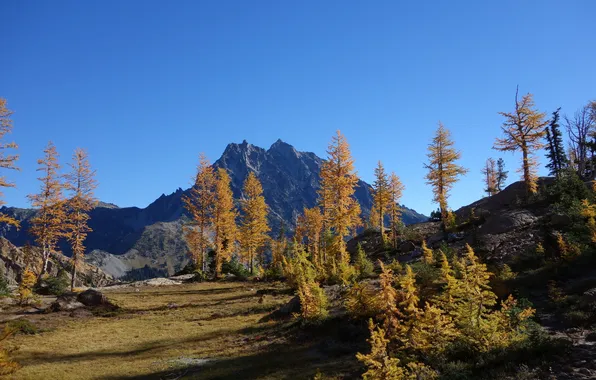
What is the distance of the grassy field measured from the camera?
12.6 metres

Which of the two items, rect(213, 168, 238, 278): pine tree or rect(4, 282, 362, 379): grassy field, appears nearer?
rect(4, 282, 362, 379): grassy field

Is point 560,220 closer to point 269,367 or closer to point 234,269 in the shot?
point 269,367

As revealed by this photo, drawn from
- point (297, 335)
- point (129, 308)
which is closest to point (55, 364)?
point (297, 335)

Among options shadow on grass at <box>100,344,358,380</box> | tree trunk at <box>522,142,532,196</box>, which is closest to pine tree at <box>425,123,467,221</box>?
tree trunk at <box>522,142,532,196</box>

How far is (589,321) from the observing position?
10500 mm

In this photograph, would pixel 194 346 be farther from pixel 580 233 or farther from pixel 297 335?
pixel 580 233

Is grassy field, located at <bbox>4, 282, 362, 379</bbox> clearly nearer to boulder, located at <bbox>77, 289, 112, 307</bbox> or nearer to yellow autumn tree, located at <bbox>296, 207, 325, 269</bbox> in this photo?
boulder, located at <bbox>77, 289, 112, 307</bbox>

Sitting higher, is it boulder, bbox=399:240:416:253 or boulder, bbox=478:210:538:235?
boulder, bbox=478:210:538:235

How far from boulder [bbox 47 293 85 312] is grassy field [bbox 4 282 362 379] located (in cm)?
122

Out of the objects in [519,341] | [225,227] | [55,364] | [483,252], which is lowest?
[55,364]

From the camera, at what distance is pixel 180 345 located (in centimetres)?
1695

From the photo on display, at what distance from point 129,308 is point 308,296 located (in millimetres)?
16533

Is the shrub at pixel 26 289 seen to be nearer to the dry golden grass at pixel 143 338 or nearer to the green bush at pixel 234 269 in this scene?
the dry golden grass at pixel 143 338

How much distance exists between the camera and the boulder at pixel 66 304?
81.3 feet
